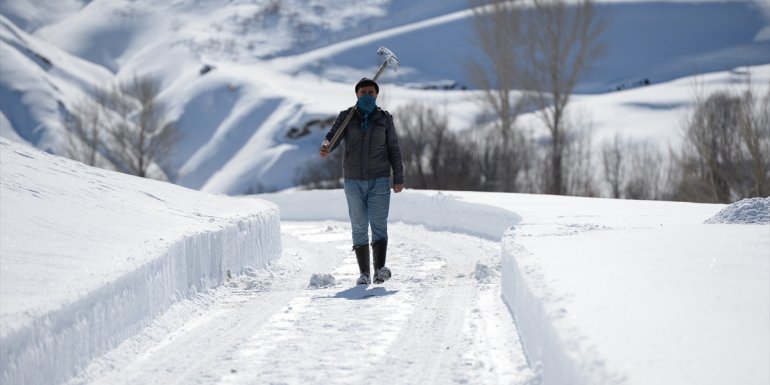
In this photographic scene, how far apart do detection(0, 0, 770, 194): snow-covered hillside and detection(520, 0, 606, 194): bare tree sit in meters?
30.5

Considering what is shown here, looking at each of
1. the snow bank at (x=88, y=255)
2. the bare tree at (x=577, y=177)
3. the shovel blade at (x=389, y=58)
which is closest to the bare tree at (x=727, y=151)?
the bare tree at (x=577, y=177)

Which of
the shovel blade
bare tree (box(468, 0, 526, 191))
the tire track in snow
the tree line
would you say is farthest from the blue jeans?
bare tree (box(468, 0, 526, 191))

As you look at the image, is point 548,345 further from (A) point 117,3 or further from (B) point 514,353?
(A) point 117,3

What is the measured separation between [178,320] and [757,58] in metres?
104

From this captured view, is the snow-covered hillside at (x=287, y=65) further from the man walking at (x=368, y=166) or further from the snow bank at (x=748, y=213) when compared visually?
the man walking at (x=368, y=166)

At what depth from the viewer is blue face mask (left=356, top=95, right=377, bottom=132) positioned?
9.17m

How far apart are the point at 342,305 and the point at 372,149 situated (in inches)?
74.9

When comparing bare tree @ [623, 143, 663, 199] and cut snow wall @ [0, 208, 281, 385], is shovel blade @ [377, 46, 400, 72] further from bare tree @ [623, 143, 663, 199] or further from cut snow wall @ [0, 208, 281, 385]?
bare tree @ [623, 143, 663, 199]

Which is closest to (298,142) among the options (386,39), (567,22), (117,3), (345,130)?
(386,39)

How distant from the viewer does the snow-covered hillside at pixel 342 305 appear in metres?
4.68

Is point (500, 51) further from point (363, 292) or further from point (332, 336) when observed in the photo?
point (332, 336)

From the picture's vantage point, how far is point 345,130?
9359 mm

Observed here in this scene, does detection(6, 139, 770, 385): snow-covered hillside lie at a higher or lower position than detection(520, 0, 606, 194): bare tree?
lower

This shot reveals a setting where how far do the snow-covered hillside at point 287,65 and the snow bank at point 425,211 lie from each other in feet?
147
